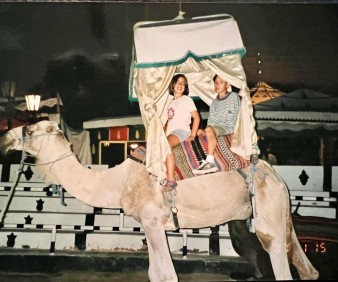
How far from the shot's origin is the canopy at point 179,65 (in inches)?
151

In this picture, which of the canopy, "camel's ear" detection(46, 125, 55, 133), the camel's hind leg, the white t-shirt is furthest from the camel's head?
the camel's hind leg

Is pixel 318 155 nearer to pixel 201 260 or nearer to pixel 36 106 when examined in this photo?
pixel 201 260

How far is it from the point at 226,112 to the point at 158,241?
1340mm

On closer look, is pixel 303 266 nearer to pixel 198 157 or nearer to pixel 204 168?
pixel 204 168

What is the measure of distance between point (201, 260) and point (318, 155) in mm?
1506

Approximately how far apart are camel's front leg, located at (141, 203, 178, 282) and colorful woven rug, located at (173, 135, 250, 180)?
0.38 metres

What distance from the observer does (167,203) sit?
12.3 feet

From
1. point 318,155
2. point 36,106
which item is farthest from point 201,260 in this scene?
point 36,106

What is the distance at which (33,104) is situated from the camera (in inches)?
161

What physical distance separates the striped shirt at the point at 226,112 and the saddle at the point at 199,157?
157mm

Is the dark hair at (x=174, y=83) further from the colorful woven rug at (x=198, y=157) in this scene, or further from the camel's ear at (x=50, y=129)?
the camel's ear at (x=50, y=129)

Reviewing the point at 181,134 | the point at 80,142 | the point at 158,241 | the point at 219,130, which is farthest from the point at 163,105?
the point at 158,241

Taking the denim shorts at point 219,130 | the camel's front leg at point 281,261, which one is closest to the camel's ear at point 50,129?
the denim shorts at point 219,130

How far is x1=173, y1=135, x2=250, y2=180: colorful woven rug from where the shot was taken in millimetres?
3773
